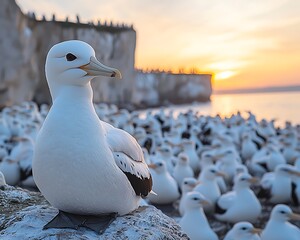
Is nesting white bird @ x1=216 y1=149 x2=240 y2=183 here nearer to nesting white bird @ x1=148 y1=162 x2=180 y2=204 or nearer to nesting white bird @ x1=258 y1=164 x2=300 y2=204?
nesting white bird @ x1=258 y1=164 x2=300 y2=204

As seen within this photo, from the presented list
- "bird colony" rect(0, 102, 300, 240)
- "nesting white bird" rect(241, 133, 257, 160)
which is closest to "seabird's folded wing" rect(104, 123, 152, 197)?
"bird colony" rect(0, 102, 300, 240)

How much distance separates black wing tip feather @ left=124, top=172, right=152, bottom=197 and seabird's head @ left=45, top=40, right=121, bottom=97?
0.49 metres

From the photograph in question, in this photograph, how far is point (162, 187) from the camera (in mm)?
5504

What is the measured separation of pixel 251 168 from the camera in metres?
7.62

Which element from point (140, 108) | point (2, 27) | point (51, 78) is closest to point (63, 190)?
point (51, 78)

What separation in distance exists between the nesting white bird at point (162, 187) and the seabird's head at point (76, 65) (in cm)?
382

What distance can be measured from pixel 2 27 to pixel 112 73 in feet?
53.8

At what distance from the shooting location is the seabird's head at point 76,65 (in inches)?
67.4

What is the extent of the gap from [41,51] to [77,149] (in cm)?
2076

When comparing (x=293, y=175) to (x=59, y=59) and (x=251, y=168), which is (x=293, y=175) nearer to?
(x=251, y=168)

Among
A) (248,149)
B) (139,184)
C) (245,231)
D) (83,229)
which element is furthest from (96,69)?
(248,149)

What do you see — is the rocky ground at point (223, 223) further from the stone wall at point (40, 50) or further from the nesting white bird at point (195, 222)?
the stone wall at point (40, 50)

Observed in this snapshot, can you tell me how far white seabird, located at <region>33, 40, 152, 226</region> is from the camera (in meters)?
1.67

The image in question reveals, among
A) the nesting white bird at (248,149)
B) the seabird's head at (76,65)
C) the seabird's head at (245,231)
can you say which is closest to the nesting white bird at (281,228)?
the seabird's head at (245,231)
